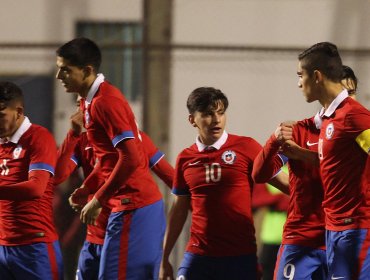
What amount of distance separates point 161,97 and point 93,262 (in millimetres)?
4798

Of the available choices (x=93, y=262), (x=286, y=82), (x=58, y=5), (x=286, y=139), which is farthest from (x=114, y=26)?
(x=286, y=139)

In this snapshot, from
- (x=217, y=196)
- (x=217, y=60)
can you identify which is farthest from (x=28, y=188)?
(x=217, y=60)

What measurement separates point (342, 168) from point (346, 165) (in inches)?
1.1

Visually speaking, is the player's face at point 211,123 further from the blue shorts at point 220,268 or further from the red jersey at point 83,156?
the blue shorts at point 220,268

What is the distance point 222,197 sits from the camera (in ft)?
24.1

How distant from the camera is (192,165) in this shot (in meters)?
7.48

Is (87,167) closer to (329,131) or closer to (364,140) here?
(329,131)

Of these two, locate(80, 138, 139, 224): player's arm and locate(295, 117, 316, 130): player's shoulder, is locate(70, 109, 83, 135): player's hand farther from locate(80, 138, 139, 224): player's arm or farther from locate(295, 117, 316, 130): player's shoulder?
locate(295, 117, 316, 130): player's shoulder

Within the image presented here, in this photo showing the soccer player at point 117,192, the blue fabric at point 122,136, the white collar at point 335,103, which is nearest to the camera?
the white collar at point 335,103

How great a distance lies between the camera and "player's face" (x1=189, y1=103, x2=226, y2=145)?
742 centimetres

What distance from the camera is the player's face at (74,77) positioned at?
23.6 ft

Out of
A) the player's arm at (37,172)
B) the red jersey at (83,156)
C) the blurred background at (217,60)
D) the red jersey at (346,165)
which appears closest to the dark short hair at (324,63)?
the red jersey at (346,165)

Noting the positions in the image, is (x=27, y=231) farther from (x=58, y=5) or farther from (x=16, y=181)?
(x=58, y=5)

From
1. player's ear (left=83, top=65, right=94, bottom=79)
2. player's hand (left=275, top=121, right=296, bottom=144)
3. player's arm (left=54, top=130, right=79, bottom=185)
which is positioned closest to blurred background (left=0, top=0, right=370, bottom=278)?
player's arm (left=54, top=130, right=79, bottom=185)
